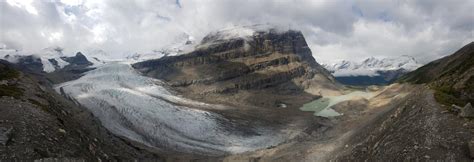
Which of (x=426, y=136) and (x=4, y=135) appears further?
(x=426, y=136)

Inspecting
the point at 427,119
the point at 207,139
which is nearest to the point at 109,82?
the point at 207,139

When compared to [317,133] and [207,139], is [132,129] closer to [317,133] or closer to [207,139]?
[207,139]

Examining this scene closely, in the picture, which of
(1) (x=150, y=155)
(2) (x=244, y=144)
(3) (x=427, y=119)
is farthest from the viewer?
(2) (x=244, y=144)

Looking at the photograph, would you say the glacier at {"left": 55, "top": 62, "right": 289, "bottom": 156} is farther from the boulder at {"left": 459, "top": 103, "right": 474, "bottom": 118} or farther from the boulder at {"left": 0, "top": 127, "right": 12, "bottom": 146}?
the boulder at {"left": 459, "top": 103, "right": 474, "bottom": 118}

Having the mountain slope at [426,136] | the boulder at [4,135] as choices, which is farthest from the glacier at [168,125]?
the boulder at [4,135]

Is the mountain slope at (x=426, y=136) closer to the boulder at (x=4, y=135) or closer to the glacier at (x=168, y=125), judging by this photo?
the boulder at (x=4, y=135)

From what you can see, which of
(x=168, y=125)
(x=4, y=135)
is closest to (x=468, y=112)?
(x=4, y=135)

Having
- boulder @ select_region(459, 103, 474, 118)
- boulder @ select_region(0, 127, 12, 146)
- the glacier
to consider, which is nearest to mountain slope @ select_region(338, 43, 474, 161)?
boulder @ select_region(459, 103, 474, 118)

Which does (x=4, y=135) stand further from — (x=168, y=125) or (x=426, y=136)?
(x=168, y=125)

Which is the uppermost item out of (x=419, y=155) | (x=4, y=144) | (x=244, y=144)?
(x=4, y=144)
